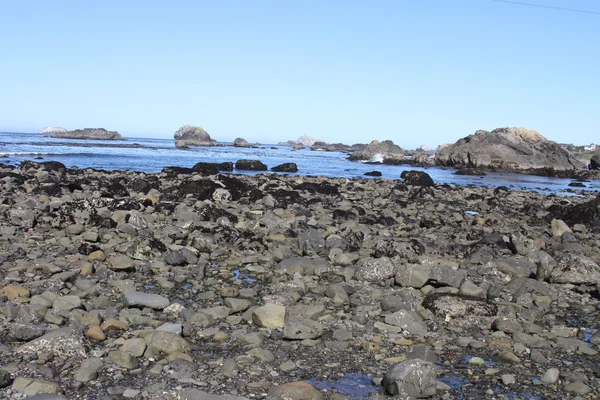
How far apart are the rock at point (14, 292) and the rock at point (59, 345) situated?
155 cm

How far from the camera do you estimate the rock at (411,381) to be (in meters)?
4.70

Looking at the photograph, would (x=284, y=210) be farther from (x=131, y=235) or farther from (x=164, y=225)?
(x=131, y=235)

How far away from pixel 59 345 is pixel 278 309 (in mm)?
2396

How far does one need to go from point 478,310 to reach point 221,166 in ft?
105

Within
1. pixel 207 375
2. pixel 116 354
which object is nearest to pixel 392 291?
pixel 207 375

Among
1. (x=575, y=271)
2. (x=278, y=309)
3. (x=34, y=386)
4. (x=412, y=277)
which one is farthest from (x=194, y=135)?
(x=34, y=386)

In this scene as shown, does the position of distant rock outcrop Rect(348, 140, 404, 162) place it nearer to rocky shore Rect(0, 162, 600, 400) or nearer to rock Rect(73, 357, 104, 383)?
rocky shore Rect(0, 162, 600, 400)

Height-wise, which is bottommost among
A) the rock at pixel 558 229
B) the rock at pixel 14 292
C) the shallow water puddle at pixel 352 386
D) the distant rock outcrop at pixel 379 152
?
the shallow water puddle at pixel 352 386

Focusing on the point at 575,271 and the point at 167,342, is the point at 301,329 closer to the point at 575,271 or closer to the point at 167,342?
the point at 167,342

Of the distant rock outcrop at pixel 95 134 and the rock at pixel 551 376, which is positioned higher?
the distant rock outcrop at pixel 95 134

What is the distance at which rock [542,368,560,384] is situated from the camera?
5055 mm

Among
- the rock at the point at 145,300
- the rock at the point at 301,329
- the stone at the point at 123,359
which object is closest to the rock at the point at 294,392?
the rock at the point at 301,329

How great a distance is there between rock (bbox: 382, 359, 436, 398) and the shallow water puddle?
6.2 inches

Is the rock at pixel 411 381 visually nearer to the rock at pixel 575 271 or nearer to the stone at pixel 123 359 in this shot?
the stone at pixel 123 359
